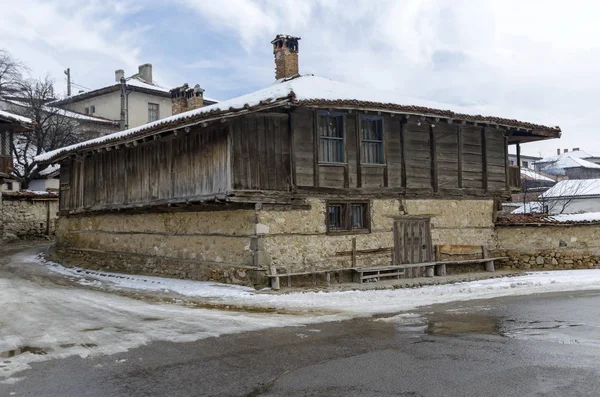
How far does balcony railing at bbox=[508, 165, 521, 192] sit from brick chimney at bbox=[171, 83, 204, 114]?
11.9m

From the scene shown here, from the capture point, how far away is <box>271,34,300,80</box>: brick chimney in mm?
19281

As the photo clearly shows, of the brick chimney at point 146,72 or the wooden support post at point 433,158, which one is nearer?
the wooden support post at point 433,158

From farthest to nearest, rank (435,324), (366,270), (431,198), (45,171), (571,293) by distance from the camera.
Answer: (45,171), (431,198), (366,270), (571,293), (435,324)

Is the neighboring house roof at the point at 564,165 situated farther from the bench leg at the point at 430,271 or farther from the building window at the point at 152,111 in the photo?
the bench leg at the point at 430,271

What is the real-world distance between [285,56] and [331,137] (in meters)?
5.18

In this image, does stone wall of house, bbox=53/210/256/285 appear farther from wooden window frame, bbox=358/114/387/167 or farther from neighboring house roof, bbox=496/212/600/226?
neighboring house roof, bbox=496/212/600/226

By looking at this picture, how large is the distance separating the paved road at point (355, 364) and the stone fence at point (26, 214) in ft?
79.2

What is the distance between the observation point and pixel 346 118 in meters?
15.7

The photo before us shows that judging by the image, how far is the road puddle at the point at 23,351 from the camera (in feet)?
23.9

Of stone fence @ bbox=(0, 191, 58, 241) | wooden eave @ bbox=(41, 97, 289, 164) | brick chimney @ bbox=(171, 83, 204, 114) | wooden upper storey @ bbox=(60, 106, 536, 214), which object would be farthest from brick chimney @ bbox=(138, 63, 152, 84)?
wooden eave @ bbox=(41, 97, 289, 164)

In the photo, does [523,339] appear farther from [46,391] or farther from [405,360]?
[46,391]

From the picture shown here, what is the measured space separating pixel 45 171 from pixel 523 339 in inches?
1369

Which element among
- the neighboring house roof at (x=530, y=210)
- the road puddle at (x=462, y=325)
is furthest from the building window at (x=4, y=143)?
the neighboring house roof at (x=530, y=210)

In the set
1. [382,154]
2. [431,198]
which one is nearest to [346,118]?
[382,154]
